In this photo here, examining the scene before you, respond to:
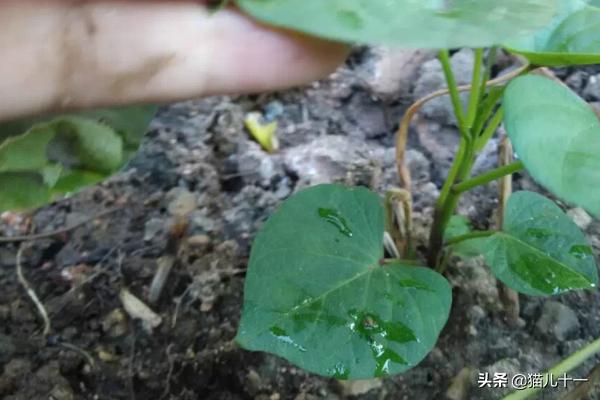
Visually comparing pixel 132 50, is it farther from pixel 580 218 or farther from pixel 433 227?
pixel 580 218

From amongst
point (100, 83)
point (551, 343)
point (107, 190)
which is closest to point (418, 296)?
point (551, 343)

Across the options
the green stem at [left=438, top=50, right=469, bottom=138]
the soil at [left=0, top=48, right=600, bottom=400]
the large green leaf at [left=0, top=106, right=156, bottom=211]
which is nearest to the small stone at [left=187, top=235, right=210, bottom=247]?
the soil at [left=0, top=48, right=600, bottom=400]

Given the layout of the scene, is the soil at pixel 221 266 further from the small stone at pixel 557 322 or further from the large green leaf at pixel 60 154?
the large green leaf at pixel 60 154

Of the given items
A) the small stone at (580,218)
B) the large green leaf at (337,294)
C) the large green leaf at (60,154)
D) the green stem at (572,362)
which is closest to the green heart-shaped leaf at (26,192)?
the large green leaf at (60,154)

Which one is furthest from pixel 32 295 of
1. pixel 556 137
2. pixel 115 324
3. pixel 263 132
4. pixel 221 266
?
pixel 556 137

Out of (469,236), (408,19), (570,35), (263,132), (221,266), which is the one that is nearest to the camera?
(408,19)

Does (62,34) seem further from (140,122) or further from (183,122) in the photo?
(183,122)
